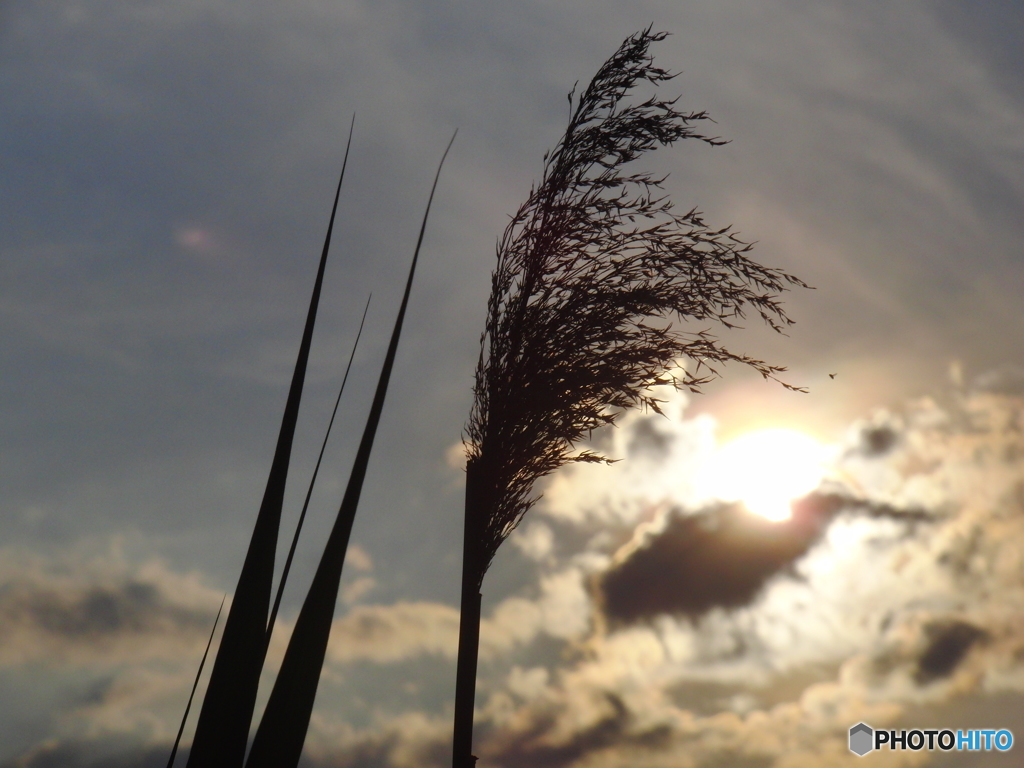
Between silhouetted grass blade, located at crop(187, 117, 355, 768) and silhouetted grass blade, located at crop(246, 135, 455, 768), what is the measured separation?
3.3 inches

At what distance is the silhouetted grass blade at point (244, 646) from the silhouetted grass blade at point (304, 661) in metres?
0.08

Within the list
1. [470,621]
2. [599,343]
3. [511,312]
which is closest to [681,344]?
[599,343]

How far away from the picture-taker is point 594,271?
336cm

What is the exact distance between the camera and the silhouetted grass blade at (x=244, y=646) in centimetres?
139

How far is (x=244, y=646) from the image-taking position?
143 centimetres

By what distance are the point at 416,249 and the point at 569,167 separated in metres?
1.93

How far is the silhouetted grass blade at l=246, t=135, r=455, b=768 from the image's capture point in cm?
134

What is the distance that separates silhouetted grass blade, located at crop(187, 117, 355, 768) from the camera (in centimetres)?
139

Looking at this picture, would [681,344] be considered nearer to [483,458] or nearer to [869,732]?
[483,458]

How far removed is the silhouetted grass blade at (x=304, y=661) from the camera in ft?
4.41

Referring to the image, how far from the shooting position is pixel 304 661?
136cm

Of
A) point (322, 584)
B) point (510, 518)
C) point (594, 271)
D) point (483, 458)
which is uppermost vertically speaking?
point (594, 271)

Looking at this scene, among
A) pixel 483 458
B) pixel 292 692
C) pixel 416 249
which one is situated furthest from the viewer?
pixel 483 458

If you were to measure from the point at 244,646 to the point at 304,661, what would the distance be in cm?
14
